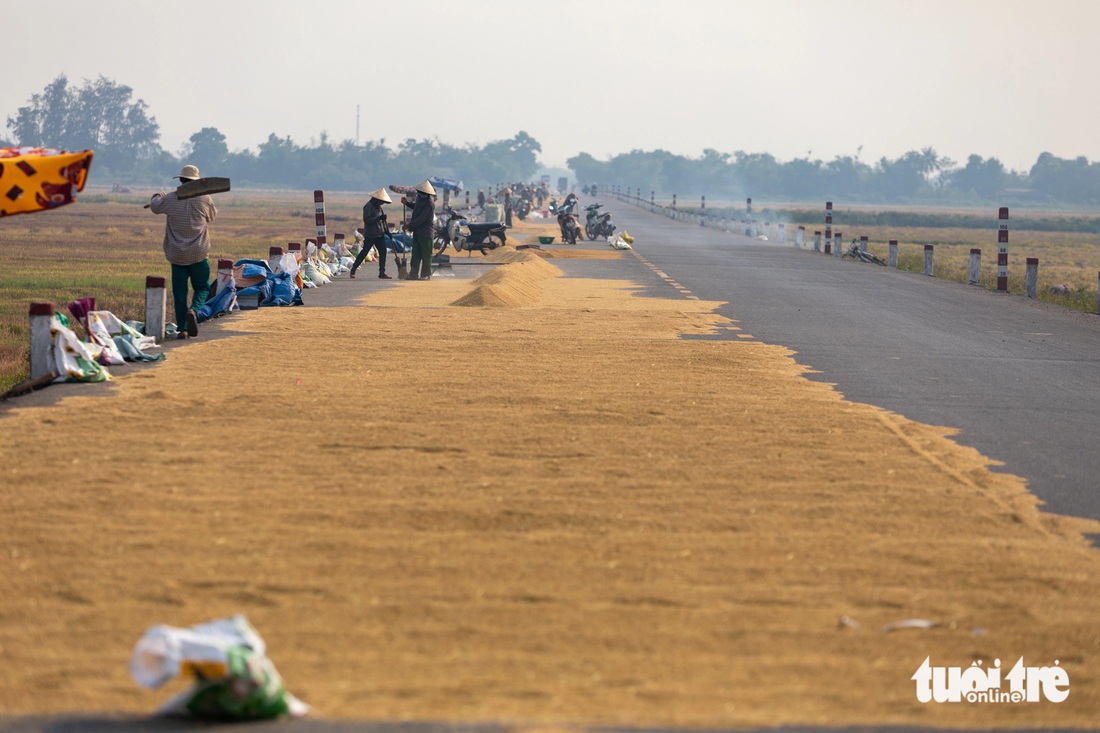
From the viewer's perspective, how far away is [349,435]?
935 cm

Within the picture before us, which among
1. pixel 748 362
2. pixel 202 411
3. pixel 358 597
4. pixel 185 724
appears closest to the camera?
pixel 185 724

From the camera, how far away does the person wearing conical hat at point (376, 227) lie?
26.6 m

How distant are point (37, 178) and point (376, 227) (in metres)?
16.3

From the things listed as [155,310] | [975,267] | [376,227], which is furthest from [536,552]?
[975,267]

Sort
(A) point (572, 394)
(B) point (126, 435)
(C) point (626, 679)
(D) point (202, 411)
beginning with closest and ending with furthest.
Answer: (C) point (626, 679)
(B) point (126, 435)
(D) point (202, 411)
(A) point (572, 394)

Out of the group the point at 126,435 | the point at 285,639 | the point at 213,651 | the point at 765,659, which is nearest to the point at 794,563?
the point at 765,659

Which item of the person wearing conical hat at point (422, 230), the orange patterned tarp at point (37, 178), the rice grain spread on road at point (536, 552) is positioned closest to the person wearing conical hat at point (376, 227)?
the person wearing conical hat at point (422, 230)

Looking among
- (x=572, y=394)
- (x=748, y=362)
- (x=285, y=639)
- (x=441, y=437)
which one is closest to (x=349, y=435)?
(x=441, y=437)

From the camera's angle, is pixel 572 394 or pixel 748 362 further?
pixel 748 362

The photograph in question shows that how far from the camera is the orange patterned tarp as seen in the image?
10703 millimetres

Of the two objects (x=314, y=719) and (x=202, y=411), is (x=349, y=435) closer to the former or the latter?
(x=202, y=411)

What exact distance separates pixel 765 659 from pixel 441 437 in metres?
4.43

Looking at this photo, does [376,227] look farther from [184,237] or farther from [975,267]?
[975,267]

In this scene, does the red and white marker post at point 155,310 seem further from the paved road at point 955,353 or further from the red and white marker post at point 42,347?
the paved road at point 955,353
